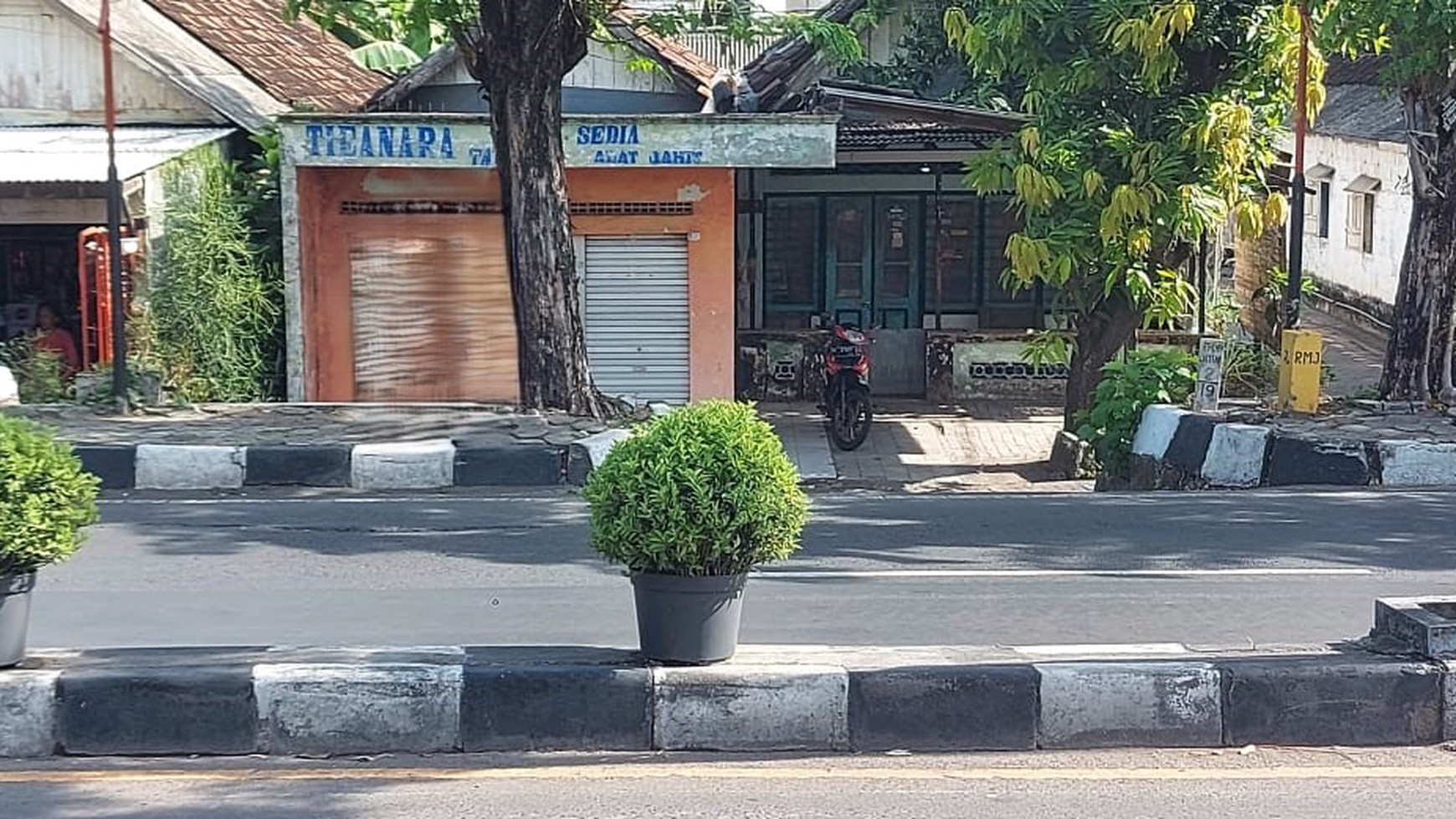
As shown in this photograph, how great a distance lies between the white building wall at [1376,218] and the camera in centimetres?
2520

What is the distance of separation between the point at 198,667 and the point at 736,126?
11030 millimetres

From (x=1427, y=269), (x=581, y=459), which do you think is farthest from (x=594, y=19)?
(x=1427, y=269)

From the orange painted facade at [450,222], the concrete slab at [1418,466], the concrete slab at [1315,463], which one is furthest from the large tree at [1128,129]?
the orange painted facade at [450,222]

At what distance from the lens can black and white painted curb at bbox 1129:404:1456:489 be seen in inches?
439

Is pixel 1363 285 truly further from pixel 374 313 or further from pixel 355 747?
pixel 355 747

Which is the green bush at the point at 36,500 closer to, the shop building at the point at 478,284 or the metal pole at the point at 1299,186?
the metal pole at the point at 1299,186

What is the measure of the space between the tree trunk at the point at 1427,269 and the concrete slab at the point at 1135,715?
7796 mm

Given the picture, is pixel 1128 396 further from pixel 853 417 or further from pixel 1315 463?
pixel 853 417

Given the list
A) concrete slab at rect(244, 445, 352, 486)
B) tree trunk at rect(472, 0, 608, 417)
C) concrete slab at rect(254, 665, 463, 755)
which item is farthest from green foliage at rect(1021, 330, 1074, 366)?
concrete slab at rect(254, 665, 463, 755)

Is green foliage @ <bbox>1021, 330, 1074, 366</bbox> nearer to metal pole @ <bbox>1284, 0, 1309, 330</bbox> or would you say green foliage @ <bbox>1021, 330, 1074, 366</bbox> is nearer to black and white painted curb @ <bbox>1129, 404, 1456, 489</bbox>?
metal pole @ <bbox>1284, 0, 1309, 330</bbox>

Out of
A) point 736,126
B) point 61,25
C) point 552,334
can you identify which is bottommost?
point 552,334

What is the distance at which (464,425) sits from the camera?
Result: 12.5m

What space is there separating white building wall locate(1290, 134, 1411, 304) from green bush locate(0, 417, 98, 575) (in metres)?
20.9

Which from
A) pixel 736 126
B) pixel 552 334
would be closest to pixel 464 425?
pixel 552 334
